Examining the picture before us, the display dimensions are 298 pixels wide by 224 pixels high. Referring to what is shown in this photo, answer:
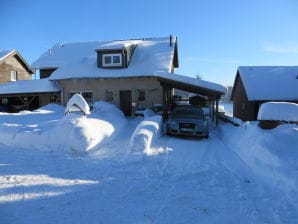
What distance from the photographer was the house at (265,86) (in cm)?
2253

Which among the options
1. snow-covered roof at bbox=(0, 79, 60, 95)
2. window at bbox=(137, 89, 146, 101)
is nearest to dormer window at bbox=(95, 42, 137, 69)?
window at bbox=(137, 89, 146, 101)

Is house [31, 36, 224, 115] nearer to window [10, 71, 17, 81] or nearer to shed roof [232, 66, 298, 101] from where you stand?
shed roof [232, 66, 298, 101]

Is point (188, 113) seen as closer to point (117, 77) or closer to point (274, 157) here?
point (274, 157)

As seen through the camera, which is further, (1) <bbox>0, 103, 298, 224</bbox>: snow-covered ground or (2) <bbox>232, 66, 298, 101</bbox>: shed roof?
(2) <bbox>232, 66, 298, 101</bbox>: shed roof

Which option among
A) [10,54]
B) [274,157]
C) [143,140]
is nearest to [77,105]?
[143,140]

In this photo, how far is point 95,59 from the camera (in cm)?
2436

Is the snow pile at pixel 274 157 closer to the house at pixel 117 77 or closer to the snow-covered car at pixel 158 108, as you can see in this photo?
the snow-covered car at pixel 158 108

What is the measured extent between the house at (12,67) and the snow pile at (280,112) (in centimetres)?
2716

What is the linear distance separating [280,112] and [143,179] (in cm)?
758

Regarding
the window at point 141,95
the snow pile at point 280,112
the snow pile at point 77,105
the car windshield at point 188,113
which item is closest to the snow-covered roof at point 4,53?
the window at point 141,95

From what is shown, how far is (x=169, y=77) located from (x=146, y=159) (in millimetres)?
8131

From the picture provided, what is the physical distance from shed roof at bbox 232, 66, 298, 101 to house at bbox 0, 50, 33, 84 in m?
24.4

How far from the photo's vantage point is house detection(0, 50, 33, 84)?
96.9ft

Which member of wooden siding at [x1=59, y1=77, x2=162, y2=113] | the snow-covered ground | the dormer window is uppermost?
the dormer window
